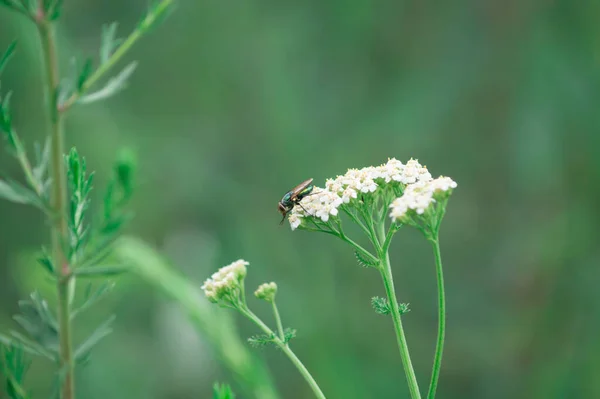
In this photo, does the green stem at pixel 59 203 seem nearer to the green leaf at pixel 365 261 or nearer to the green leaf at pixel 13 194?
the green leaf at pixel 13 194

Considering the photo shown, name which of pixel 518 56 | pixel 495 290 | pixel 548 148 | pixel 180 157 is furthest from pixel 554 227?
pixel 180 157

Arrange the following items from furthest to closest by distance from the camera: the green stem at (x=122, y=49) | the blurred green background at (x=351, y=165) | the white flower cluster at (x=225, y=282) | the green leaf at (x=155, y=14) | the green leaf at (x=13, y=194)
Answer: the blurred green background at (x=351, y=165)
the white flower cluster at (x=225, y=282)
the green leaf at (x=155, y=14)
the green stem at (x=122, y=49)
the green leaf at (x=13, y=194)

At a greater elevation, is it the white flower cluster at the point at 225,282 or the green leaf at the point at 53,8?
the green leaf at the point at 53,8

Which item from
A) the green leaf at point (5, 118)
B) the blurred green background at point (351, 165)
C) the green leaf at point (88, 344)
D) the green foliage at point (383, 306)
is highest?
the blurred green background at point (351, 165)

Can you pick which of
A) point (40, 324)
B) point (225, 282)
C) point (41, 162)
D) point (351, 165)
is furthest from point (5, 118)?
point (351, 165)

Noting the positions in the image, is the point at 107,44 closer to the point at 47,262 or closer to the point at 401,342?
the point at 47,262

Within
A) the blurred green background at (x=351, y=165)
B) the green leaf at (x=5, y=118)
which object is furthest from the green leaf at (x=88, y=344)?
the blurred green background at (x=351, y=165)

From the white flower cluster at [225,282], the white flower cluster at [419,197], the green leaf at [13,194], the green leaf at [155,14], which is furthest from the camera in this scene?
the white flower cluster at [225,282]
